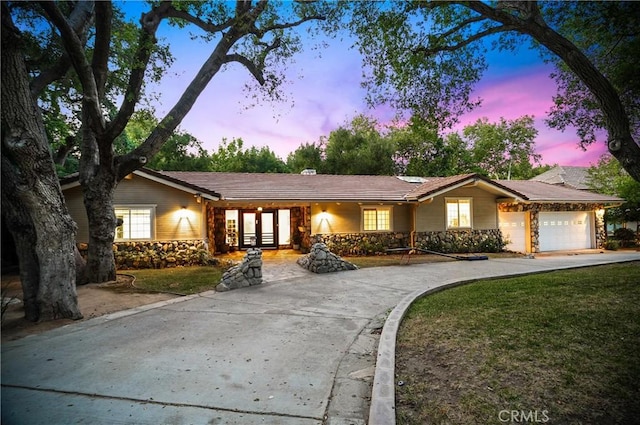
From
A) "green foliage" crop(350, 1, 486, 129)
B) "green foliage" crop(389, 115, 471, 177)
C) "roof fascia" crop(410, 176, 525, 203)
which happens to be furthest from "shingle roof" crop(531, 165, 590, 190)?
"green foliage" crop(350, 1, 486, 129)

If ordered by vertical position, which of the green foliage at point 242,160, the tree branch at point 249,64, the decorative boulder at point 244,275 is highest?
the green foliage at point 242,160

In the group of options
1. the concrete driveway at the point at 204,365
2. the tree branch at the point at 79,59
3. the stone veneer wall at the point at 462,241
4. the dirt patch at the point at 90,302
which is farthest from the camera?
the stone veneer wall at the point at 462,241

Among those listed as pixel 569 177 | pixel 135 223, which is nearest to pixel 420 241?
pixel 135 223

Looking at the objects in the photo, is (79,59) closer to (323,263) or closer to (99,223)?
(99,223)

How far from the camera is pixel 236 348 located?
4312mm

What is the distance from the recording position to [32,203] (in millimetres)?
5367

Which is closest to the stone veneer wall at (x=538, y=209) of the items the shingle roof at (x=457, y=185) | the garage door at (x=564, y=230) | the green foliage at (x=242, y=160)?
the garage door at (x=564, y=230)

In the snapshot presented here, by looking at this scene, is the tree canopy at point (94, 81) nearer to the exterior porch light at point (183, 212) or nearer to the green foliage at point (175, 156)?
the exterior porch light at point (183, 212)

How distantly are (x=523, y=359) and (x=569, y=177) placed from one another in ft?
96.2

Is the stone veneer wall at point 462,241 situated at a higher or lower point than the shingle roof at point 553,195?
lower

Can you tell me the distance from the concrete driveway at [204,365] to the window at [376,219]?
910cm

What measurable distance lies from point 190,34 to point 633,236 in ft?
82.9

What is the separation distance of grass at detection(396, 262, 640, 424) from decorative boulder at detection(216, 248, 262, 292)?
423 cm

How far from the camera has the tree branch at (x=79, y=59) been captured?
5883 millimetres
